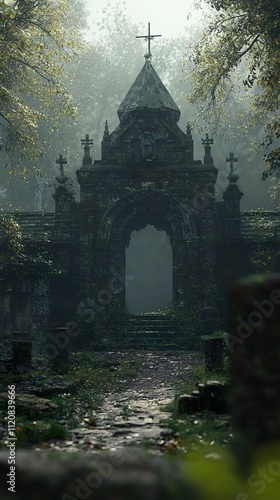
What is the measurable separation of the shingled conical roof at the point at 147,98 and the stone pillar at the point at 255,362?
19.7m

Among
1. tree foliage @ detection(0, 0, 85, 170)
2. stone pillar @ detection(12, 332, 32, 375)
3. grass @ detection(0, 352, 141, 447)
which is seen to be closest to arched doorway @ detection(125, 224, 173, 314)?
tree foliage @ detection(0, 0, 85, 170)

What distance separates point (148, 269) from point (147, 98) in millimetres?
18852

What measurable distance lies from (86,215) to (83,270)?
1916mm

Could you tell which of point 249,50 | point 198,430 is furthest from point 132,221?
point 198,430

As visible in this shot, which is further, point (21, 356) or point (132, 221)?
point (132, 221)

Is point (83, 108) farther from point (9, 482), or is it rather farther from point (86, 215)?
point (9, 482)

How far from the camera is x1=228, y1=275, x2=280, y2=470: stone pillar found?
2781 mm

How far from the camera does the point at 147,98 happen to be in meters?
22.9

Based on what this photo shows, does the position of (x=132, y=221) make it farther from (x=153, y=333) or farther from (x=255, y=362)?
(x=255, y=362)

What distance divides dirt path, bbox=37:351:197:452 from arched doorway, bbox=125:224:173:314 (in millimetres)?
24703

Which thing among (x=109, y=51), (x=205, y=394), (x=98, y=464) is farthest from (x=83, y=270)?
(x=109, y=51)

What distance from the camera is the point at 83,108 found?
43844mm

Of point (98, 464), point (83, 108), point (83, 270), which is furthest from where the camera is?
point (83, 108)

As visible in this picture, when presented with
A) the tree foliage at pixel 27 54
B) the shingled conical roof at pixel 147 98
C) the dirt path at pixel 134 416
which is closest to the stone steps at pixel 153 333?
the dirt path at pixel 134 416
